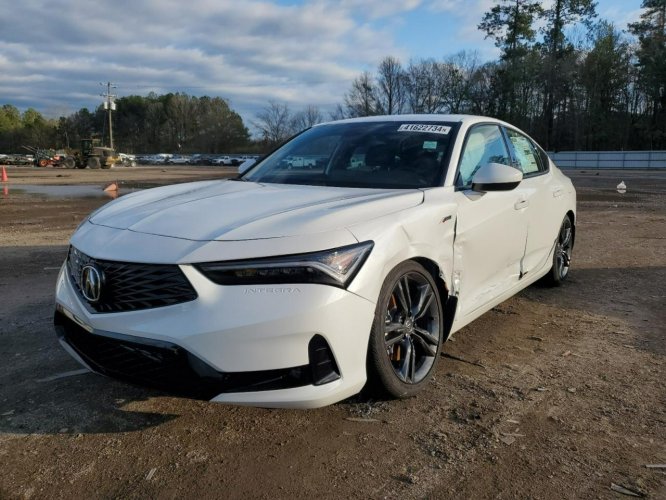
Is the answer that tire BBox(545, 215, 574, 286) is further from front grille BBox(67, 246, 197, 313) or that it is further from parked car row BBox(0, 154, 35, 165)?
parked car row BBox(0, 154, 35, 165)

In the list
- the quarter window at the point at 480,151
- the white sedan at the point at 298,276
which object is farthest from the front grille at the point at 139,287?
the quarter window at the point at 480,151

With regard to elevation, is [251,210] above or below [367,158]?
below

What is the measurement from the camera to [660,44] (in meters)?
52.4

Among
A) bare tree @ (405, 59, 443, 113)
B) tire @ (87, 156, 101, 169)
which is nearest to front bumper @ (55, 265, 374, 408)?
tire @ (87, 156, 101, 169)

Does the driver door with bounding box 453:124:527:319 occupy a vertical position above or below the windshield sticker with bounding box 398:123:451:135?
below

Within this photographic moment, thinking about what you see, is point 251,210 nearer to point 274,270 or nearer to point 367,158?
Answer: point 274,270

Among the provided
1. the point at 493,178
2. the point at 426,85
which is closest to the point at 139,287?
the point at 493,178

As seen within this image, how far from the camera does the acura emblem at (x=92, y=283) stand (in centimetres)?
264

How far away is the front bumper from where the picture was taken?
7.78ft

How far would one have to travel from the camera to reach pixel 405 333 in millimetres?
3043

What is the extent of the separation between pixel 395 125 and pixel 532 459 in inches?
99.3

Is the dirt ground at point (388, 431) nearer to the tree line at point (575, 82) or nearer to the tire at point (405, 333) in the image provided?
the tire at point (405, 333)

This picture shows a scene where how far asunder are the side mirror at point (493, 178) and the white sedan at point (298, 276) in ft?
0.05

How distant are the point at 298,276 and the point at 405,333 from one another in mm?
878
